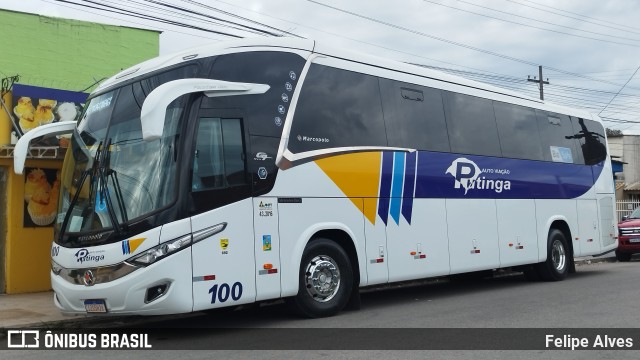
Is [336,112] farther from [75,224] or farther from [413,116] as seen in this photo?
[75,224]

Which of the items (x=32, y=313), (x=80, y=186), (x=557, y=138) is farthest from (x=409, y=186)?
(x=32, y=313)

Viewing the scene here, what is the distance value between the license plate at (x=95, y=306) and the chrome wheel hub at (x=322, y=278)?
2.80 meters

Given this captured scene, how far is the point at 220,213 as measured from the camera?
8.28m

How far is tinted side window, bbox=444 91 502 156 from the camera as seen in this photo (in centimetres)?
1236

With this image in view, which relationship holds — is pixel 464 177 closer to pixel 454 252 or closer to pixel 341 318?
pixel 454 252

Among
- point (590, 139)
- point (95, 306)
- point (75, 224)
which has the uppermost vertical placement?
point (590, 139)

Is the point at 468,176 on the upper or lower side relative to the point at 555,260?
upper

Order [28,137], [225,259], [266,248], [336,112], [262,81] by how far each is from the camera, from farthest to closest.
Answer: [336,112] < [28,137] < [262,81] < [266,248] < [225,259]

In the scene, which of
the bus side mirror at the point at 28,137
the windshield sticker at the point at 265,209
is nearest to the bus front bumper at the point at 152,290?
the windshield sticker at the point at 265,209

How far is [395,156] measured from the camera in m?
10.9

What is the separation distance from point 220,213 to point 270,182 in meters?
0.97

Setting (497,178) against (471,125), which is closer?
(471,125)

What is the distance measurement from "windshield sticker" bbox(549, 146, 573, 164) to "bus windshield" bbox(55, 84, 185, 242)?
994cm

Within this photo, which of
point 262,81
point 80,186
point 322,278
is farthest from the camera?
point 322,278
